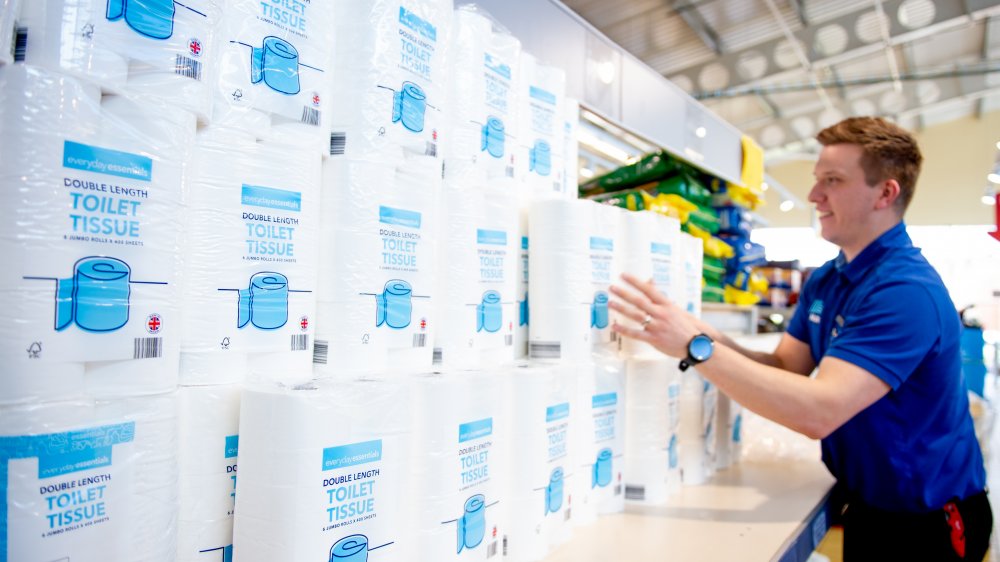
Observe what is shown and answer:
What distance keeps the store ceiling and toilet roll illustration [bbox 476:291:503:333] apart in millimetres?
4955

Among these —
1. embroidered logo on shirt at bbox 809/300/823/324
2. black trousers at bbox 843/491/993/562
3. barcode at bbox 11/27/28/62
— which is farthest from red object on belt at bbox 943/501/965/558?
barcode at bbox 11/27/28/62

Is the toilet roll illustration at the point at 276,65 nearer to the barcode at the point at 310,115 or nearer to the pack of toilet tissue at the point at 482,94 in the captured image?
the barcode at the point at 310,115

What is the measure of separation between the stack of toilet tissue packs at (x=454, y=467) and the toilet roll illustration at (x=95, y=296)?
45cm

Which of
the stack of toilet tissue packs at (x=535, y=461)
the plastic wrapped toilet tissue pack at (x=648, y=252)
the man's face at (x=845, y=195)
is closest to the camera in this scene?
the stack of toilet tissue packs at (x=535, y=461)

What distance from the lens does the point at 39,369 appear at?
0.71m

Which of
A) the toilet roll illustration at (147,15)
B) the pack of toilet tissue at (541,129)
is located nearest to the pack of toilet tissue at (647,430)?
the pack of toilet tissue at (541,129)

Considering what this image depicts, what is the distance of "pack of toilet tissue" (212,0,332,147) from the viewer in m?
0.95

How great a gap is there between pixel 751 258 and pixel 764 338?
20.2 inches

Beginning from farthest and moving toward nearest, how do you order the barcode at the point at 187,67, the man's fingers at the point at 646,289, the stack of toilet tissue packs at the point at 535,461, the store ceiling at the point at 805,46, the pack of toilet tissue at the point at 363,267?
the store ceiling at the point at 805,46 → the man's fingers at the point at 646,289 → the stack of toilet tissue packs at the point at 535,461 → the pack of toilet tissue at the point at 363,267 → the barcode at the point at 187,67

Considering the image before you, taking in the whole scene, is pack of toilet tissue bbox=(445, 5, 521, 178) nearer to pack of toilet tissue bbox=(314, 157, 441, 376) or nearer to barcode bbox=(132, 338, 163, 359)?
pack of toilet tissue bbox=(314, 157, 441, 376)

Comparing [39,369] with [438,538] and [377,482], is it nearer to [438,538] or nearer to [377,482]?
[377,482]

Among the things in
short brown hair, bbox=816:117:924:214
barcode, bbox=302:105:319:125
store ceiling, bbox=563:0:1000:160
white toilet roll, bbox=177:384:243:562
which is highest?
store ceiling, bbox=563:0:1000:160

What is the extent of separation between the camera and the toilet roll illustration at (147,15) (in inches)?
30.9

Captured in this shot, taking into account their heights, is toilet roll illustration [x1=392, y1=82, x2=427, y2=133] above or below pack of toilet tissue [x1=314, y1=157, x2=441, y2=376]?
above
